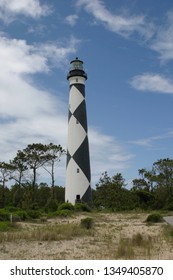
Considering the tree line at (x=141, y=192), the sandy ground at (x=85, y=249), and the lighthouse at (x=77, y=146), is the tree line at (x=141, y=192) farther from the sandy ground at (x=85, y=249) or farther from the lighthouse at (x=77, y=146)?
the sandy ground at (x=85, y=249)

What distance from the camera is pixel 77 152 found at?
30625 millimetres

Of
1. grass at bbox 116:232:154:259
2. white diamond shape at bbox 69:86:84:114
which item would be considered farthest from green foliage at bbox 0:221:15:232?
white diamond shape at bbox 69:86:84:114

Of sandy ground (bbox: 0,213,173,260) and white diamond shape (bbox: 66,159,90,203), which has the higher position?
white diamond shape (bbox: 66,159,90,203)

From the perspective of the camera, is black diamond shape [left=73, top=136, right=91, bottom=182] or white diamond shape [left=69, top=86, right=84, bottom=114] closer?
black diamond shape [left=73, top=136, right=91, bottom=182]

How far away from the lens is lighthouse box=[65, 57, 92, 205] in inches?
1188

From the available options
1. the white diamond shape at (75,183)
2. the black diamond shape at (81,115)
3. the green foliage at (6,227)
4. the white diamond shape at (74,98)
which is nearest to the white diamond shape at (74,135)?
the black diamond shape at (81,115)

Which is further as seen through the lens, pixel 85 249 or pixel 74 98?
pixel 74 98

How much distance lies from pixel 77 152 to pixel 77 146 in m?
0.49

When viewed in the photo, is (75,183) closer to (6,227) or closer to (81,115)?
(81,115)

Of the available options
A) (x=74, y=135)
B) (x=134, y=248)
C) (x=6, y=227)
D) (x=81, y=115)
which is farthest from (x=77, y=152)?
(x=134, y=248)

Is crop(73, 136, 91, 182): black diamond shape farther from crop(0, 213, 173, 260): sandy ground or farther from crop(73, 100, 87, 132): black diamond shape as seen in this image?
crop(0, 213, 173, 260): sandy ground

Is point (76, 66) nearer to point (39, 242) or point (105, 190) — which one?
point (105, 190)

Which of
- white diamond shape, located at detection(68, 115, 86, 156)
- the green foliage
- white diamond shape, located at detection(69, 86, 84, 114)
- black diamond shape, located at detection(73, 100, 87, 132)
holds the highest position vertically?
white diamond shape, located at detection(69, 86, 84, 114)
